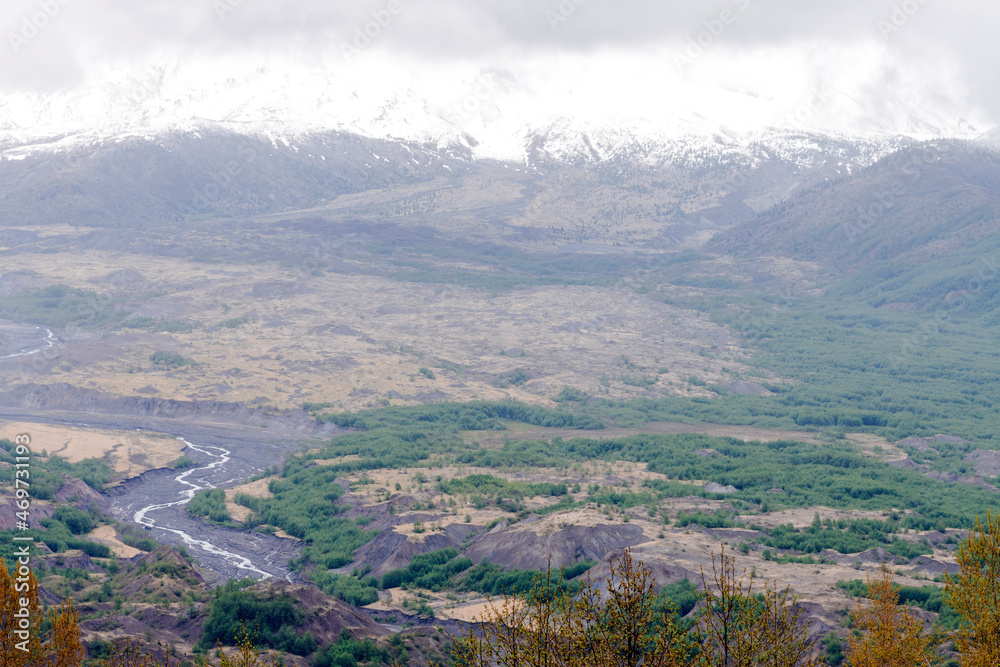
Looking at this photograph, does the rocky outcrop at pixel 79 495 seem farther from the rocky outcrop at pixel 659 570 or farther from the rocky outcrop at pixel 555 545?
Result: the rocky outcrop at pixel 659 570

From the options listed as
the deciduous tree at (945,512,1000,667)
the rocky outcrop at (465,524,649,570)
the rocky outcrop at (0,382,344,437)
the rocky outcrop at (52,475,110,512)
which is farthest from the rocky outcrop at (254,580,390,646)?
the rocky outcrop at (0,382,344,437)

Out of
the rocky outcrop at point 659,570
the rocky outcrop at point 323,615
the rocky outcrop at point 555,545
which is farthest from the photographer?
the rocky outcrop at point 555,545

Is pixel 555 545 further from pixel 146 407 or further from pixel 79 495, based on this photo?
pixel 146 407

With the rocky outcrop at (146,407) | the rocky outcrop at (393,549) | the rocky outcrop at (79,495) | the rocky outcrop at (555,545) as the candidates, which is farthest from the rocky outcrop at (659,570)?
the rocky outcrop at (146,407)

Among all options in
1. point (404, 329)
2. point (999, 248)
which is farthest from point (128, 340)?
point (999, 248)

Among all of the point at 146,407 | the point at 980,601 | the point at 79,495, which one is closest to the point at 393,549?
the point at 79,495

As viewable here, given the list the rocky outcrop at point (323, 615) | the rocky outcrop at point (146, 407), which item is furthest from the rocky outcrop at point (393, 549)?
the rocky outcrop at point (146, 407)

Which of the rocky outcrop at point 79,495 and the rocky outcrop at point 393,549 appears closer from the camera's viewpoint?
the rocky outcrop at point 393,549

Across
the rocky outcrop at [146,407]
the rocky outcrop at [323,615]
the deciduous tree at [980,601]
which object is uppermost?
the rocky outcrop at [146,407]

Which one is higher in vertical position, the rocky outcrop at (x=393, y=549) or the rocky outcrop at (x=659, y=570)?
the rocky outcrop at (x=659, y=570)

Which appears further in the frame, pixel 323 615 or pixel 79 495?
pixel 79 495

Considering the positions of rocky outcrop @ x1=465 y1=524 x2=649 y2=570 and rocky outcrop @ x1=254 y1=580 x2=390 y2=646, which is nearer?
rocky outcrop @ x1=254 y1=580 x2=390 y2=646

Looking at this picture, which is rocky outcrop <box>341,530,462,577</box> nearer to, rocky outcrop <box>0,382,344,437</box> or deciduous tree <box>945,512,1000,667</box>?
deciduous tree <box>945,512,1000,667</box>

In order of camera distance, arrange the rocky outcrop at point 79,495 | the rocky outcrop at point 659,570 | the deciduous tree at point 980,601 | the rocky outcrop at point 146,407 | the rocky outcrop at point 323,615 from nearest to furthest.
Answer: the deciduous tree at point 980,601 → the rocky outcrop at point 323,615 → the rocky outcrop at point 659,570 → the rocky outcrop at point 79,495 → the rocky outcrop at point 146,407
